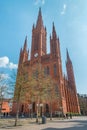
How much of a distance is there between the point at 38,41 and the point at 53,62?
1765 centimetres

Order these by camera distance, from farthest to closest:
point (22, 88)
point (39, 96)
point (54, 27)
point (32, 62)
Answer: point (54, 27) < point (32, 62) < point (39, 96) < point (22, 88)

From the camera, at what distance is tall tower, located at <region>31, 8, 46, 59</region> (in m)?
69.2

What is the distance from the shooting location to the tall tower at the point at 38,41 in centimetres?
6916

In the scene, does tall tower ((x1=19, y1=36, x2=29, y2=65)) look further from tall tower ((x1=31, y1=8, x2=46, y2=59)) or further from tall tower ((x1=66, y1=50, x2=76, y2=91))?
tall tower ((x1=66, y1=50, x2=76, y2=91))

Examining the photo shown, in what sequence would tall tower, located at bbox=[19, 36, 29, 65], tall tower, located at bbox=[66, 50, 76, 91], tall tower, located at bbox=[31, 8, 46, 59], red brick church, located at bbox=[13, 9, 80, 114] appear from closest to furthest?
red brick church, located at bbox=[13, 9, 80, 114]
tall tower, located at bbox=[31, 8, 46, 59]
tall tower, located at bbox=[19, 36, 29, 65]
tall tower, located at bbox=[66, 50, 76, 91]

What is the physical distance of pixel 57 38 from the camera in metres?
67.6

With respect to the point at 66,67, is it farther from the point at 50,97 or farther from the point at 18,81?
the point at 18,81

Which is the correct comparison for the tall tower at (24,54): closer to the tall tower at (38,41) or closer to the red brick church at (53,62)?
the red brick church at (53,62)

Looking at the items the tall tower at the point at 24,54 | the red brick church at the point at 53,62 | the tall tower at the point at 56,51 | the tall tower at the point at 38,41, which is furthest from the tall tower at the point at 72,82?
the tall tower at the point at 24,54

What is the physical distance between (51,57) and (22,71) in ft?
123

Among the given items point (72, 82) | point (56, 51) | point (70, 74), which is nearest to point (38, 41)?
point (56, 51)

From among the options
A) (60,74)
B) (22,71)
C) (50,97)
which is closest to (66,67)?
(60,74)

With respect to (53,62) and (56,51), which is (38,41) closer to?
(56,51)

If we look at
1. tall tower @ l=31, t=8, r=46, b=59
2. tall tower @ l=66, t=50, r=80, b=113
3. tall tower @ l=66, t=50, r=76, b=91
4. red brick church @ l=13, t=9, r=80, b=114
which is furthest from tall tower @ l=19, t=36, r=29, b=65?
tall tower @ l=66, t=50, r=80, b=113
